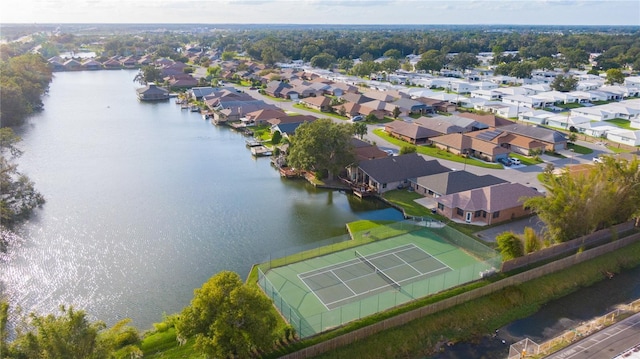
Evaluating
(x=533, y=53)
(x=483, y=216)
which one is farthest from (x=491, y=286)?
(x=533, y=53)

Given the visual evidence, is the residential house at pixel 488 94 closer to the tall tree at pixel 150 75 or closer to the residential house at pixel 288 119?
the residential house at pixel 288 119

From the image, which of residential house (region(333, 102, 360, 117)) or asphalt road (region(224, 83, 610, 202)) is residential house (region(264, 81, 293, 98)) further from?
asphalt road (region(224, 83, 610, 202))

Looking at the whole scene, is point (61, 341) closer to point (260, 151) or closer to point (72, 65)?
→ point (260, 151)

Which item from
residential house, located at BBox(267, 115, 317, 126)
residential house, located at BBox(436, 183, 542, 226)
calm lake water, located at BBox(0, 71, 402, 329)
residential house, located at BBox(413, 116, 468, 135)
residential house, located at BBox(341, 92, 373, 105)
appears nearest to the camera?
calm lake water, located at BBox(0, 71, 402, 329)

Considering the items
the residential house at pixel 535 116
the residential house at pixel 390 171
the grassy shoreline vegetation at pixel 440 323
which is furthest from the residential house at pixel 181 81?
the grassy shoreline vegetation at pixel 440 323

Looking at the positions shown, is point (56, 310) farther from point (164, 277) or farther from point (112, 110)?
point (112, 110)

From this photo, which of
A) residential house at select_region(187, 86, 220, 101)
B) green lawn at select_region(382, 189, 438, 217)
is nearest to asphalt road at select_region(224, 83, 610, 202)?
green lawn at select_region(382, 189, 438, 217)
